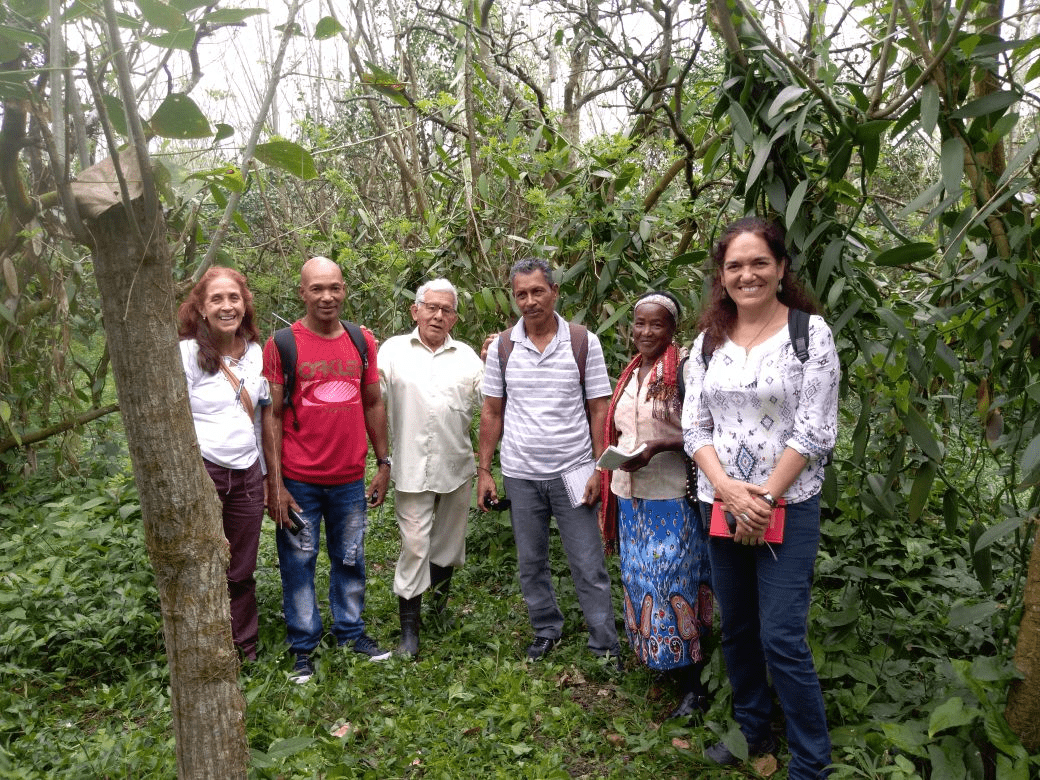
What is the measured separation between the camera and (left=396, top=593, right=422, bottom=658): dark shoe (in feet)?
10.5

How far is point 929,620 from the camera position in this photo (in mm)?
2904

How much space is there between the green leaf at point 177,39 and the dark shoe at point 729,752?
2.25 m

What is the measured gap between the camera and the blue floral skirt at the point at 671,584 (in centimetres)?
266

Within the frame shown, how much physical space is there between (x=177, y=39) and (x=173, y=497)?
2.29 ft

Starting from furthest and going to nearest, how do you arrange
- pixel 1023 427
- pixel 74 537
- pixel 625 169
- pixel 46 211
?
pixel 74 537 < pixel 625 169 < pixel 1023 427 < pixel 46 211

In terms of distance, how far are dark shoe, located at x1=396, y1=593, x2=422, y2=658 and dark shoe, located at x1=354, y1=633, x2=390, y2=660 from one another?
68 millimetres

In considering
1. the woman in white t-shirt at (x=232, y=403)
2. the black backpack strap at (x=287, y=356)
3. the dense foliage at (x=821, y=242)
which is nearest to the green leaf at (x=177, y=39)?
the dense foliage at (x=821, y=242)

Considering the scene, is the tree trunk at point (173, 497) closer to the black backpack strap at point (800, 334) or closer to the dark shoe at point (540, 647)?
the black backpack strap at point (800, 334)

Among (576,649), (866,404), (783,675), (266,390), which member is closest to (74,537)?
(266,390)

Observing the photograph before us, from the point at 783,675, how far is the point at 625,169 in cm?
203

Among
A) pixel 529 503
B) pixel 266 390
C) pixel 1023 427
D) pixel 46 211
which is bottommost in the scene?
pixel 529 503

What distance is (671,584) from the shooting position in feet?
8.73

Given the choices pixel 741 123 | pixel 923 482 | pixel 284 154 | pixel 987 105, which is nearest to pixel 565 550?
pixel 923 482

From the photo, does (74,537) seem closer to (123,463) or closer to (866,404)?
(123,463)
